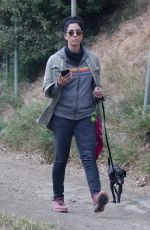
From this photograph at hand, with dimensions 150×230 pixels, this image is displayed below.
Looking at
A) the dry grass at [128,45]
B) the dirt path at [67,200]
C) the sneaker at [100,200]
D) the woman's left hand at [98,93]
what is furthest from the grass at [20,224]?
the dry grass at [128,45]

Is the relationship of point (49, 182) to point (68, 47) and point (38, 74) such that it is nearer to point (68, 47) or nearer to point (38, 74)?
point (68, 47)

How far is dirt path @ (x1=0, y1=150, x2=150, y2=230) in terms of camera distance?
21.1ft

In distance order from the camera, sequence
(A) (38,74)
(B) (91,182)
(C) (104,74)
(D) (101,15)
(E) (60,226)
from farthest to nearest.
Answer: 1. (A) (38,74)
2. (D) (101,15)
3. (C) (104,74)
4. (B) (91,182)
5. (E) (60,226)

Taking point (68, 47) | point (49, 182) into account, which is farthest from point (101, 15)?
point (68, 47)

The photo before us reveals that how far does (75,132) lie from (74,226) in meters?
1.02

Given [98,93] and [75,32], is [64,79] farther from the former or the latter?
[75,32]

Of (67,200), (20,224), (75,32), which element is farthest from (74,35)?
(67,200)

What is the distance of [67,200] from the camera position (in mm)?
8023

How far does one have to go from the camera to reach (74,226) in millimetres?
6121

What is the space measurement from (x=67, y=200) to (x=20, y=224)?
2544 mm

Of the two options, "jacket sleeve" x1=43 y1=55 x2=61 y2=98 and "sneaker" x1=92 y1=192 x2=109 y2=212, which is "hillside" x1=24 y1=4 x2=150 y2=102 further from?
"sneaker" x1=92 y1=192 x2=109 y2=212

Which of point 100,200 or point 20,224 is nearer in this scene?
point 20,224

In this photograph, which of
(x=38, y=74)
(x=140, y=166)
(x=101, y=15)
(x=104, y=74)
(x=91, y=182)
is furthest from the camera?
(x=38, y=74)

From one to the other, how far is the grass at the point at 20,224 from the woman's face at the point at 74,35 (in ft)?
6.02
